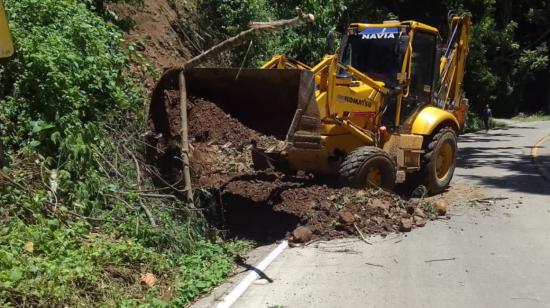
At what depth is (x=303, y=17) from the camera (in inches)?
266

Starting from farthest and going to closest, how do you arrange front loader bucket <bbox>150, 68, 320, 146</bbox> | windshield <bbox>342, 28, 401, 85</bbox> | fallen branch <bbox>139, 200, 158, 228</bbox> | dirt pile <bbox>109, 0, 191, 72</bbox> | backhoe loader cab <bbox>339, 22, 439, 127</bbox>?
dirt pile <bbox>109, 0, 191, 72</bbox> < windshield <bbox>342, 28, 401, 85</bbox> < backhoe loader cab <bbox>339, 22, 439, 127</bbox> < front loader bucket <bbox>150, 68, 320, 146</bbox> < fallen branch <bbox>139, 200, 158, 228</bbox>

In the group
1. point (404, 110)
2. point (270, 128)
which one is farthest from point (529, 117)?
point (270, 128)

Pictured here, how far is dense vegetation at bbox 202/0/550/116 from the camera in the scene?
16969 mm

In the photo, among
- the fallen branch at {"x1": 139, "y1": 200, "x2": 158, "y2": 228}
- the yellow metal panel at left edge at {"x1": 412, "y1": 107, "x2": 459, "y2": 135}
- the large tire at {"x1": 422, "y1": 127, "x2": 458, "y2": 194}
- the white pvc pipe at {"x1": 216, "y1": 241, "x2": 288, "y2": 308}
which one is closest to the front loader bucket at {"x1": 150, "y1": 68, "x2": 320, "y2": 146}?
the white pvc pipe at {"x1": 216, "y1": 241, "x2": 288, "y2": 308}

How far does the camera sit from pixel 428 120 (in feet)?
34.8

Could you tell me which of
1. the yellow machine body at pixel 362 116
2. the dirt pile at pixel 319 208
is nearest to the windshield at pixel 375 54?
the yellow machine body at pixel 362 116

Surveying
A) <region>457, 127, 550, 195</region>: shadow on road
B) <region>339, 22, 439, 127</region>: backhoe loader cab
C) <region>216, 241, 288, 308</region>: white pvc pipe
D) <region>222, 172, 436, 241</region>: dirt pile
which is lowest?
<region>457, 127, 550, 195</region>: shadow on road

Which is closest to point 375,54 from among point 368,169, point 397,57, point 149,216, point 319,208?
point 397,57

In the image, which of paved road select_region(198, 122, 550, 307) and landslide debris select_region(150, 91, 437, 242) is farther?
landslide debris select_region(150, 91, 437, 242)

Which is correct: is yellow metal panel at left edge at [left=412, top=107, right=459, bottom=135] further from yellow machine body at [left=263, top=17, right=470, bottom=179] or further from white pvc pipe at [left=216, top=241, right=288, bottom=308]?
white pvc pipe at [left=216, top=241, right=288, bottom=308]

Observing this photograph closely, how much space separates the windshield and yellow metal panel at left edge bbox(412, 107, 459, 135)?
3.24ft

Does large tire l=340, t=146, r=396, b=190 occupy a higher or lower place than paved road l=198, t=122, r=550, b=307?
higher

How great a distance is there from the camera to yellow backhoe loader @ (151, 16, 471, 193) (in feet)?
27.0

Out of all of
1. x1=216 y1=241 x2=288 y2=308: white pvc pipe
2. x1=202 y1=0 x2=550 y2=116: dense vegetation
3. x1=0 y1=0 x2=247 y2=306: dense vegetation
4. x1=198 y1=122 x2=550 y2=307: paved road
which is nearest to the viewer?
x1=0 y1=0 x2=247 y2=306: dense vegetation
